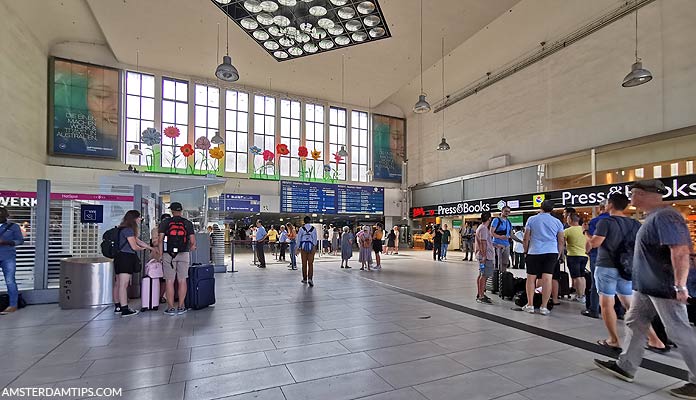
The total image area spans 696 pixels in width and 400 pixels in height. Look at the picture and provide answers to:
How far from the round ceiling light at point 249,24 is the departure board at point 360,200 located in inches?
397

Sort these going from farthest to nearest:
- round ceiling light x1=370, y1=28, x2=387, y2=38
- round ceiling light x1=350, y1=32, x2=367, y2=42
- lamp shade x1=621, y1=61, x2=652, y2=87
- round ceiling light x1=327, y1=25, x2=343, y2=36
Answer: round ceiling light x1=350, y1=32, x2=367, y2=42, round ceiling light x1=370, y1=28, x2=387, y2=38, round ceiling light x1=327, y1=25, x2=343, y2=36, lamp shade x1=621, y1=61, x2=652, y2=87

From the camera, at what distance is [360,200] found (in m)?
21.5

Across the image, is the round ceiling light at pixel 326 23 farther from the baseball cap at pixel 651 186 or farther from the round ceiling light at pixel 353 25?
the baseball cap at pixel 651 186

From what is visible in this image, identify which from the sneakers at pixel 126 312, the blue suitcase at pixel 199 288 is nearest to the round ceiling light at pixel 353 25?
the blue suitcase at pixel 199 288

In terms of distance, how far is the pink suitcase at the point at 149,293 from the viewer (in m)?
5.05

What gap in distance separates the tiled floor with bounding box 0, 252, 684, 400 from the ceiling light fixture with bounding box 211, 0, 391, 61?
10.1 m

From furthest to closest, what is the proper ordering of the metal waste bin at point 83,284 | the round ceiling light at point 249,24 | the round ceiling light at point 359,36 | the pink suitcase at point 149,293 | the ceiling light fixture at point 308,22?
the round ceiling light at point 359,36 → the round ceiling light at point 249,24 → the ceiling light fixture at point 308,22 → the metal waste bin at point 83,284 → the pink suitcase at point 149,293

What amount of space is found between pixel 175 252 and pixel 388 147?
19.7 m

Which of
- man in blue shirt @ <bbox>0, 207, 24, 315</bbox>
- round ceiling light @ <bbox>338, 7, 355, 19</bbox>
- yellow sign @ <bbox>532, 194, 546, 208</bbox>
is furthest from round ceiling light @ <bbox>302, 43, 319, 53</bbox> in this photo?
man in blue shirt @ <bbox>0, 207, 24, 315</bbox>

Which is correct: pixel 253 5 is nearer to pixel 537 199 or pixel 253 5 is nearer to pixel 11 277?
pixel 11 277

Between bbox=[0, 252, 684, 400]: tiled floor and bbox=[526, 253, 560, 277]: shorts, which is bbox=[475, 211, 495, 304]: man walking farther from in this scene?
bbox=[526, 253, 560, 277]: shorts

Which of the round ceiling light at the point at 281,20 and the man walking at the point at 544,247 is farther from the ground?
the round ceiling light at the point at 281,20

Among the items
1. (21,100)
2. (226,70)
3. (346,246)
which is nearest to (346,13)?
(226,70)

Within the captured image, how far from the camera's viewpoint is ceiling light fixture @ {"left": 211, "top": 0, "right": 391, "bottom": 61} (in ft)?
38.1
